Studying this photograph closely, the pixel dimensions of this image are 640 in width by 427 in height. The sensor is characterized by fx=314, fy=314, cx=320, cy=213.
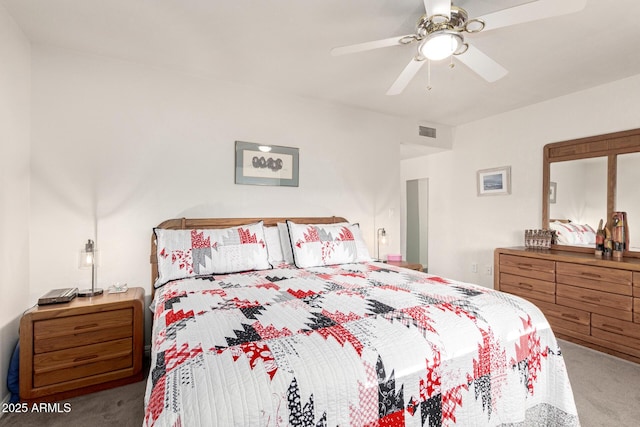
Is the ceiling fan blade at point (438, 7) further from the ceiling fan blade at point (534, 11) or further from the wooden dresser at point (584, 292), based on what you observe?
the wooden dresser at point (584, 292)

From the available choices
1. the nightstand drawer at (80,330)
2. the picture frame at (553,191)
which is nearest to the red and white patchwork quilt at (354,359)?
the nightstand drawer at (80,330)

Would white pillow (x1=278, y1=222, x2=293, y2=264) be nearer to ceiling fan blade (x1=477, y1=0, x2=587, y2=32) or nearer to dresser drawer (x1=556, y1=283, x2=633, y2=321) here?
ceiling fan blade (x1=477, y1=0, x2=587, y2=32)

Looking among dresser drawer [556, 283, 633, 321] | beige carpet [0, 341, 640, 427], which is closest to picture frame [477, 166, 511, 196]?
dresser drawer [556, 283, 633, 321]

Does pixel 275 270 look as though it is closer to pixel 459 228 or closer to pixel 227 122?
pixel 227 122

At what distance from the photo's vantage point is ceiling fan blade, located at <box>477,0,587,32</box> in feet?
4.61

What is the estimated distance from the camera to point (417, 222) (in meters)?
6.08

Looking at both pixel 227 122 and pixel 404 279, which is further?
pixel 227 122

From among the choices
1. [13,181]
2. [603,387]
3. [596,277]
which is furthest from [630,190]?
[13,181]

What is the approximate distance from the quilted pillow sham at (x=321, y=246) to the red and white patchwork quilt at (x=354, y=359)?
0.77 metres

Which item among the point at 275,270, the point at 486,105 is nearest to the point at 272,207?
the point at 275,270

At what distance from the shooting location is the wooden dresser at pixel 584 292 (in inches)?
101

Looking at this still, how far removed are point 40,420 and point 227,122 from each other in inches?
99.0

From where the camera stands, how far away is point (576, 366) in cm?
251

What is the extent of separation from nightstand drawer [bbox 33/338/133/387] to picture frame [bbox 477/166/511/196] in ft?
13.9
